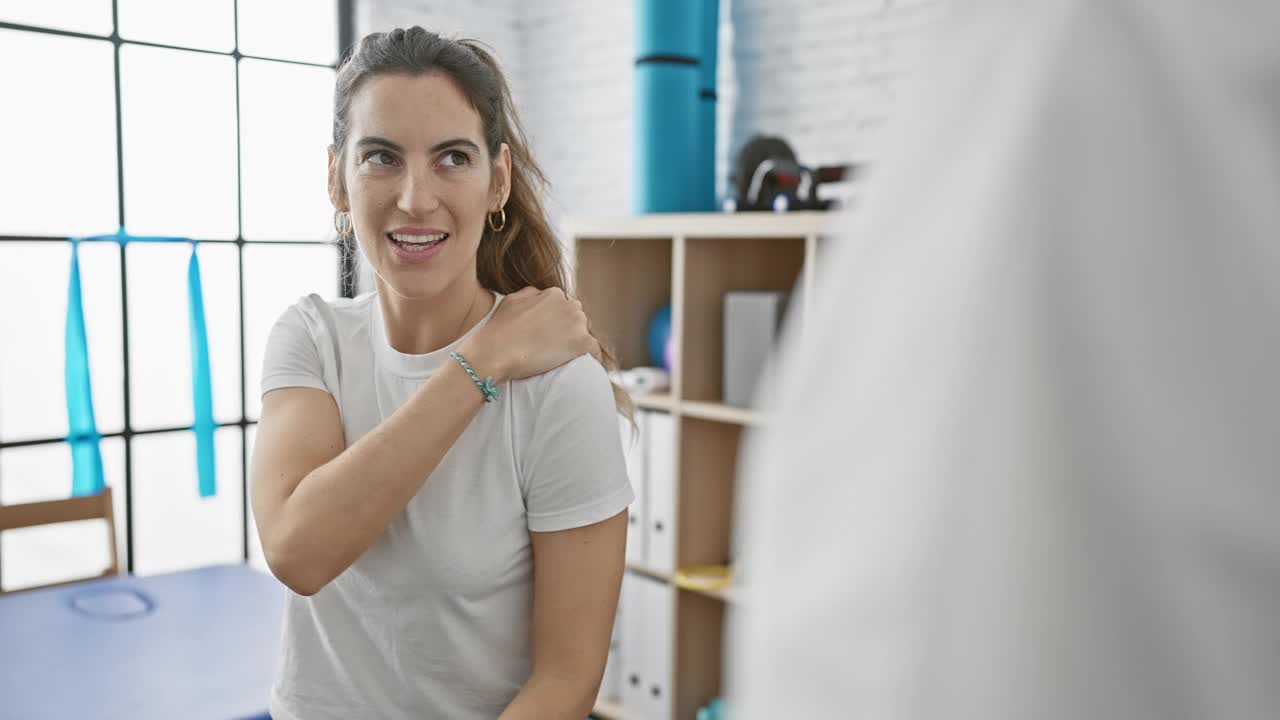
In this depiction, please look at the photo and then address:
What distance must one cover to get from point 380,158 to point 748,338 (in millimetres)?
1837

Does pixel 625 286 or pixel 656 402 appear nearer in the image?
pixel 656 402

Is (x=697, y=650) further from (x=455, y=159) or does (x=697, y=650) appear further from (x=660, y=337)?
(x=455, y=159)

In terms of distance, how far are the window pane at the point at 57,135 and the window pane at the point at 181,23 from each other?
14 cm

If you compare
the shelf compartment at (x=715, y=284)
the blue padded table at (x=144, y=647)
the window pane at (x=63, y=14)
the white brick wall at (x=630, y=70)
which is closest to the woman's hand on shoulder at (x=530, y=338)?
the blue padded table at (x=144, y=647)

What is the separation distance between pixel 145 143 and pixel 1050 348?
3788 mm

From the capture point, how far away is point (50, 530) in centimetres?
338

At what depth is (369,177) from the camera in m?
1.29

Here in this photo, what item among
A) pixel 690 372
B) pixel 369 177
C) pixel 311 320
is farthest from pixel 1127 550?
pixel 690 372

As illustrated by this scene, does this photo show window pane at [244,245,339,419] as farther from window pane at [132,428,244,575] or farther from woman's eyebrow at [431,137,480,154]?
woman's eyebrow at [431,137,480,154]

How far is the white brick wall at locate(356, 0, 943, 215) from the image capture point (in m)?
3.24

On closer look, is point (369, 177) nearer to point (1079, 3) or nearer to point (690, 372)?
point (1079, 3)

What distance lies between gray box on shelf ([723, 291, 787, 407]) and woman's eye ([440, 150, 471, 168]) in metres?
1.73

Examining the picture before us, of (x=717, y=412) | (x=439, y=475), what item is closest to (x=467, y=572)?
(x=439, y=475)

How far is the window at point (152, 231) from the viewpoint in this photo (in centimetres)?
327
